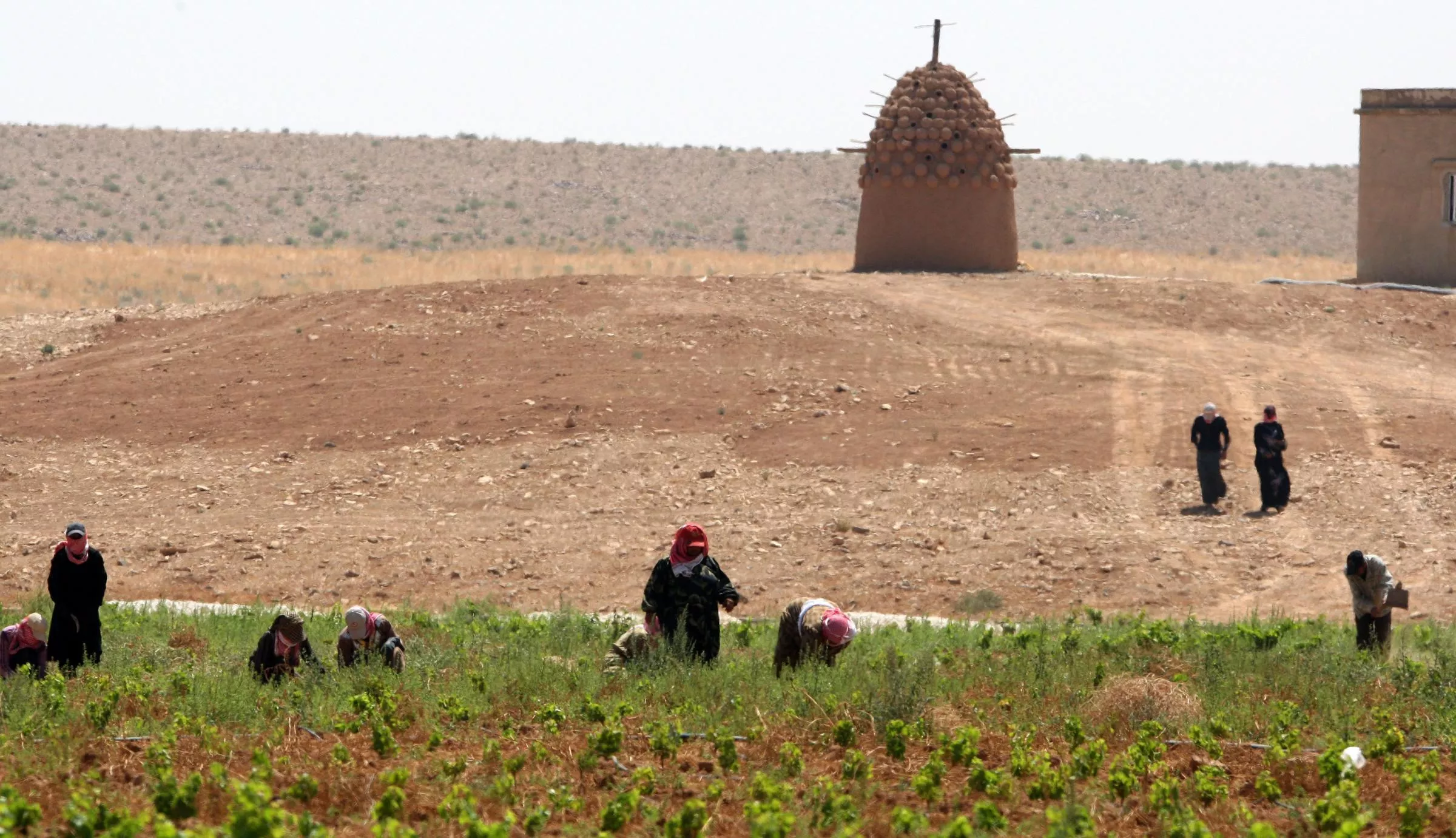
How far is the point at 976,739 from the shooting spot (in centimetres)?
767

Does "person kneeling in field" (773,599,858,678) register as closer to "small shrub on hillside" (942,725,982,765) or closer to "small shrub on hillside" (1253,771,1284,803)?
"small shrub on hillside" (942,725,982,765)

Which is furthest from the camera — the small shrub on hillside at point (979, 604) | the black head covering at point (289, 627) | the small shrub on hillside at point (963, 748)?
the small shrub on hillside at point (979, 604)

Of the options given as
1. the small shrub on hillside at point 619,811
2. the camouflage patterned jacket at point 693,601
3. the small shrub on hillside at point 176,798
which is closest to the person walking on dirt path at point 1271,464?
the camouflage patterned jacket at point 693,601

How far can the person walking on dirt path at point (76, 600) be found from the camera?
31.4 feet

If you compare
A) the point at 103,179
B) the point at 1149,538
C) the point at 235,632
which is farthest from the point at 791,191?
the point at 235,632

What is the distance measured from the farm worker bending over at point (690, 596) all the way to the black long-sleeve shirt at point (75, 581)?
3173 mm

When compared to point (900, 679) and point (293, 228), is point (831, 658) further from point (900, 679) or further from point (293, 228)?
point (293, 228)

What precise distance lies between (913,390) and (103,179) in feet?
178

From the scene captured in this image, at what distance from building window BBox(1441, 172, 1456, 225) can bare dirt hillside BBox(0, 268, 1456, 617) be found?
10.9ft

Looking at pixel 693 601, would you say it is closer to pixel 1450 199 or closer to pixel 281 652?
pixel 281 652

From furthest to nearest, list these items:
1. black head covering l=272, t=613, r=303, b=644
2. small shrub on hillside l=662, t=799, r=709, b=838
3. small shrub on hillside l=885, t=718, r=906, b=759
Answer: black head covering l=272, t=613, r=303, b=644 < small shrub on hillside l=885, t=718, r=906, b=759 < small shrub on hillside l=662, t=799, r=709, b=838

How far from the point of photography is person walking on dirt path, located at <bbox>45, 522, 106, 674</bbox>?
9562mm

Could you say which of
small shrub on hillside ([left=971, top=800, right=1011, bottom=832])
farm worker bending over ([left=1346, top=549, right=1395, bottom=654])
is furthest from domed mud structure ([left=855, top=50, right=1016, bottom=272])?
small shrub on hillside ([left=971, top=800, right=1011, bottom=832])

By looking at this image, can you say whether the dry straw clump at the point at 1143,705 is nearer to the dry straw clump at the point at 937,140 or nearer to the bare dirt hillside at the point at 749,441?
the bare dirt hillside at the point at 749,441
